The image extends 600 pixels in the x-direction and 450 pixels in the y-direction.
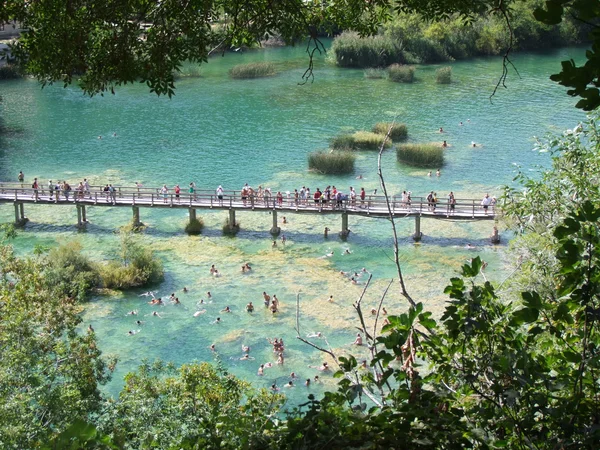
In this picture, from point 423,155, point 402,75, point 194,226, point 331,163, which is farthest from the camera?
point 402,75

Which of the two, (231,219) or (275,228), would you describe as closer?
(275,228)

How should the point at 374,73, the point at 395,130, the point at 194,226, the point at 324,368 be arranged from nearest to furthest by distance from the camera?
the point at 324,368 < the point at 194,226 < the point at 395,130 < the point at 374,73

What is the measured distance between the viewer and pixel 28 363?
16250mm

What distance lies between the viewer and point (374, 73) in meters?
66.1

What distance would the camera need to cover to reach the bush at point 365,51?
68.7 metres

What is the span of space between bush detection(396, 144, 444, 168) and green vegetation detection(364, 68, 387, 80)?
22508 millimetres

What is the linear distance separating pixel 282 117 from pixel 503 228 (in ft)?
72.7

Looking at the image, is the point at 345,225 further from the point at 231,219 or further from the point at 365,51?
the point at 365,51

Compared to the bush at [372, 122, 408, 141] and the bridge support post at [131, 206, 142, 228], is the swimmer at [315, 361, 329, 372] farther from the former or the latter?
the bush at [372, 122, 408, 141]

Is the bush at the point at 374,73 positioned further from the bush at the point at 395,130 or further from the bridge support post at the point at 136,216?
the bridge support post at the point at 136,216

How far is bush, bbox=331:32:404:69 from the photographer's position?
68.7 m

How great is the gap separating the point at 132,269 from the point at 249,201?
7.89 metres

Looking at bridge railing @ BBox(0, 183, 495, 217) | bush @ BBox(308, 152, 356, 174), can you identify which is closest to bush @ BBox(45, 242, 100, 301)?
bridge railing @ BBox(0, 183, 495, 217)

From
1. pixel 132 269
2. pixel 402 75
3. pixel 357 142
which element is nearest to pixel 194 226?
pixel 132 269
